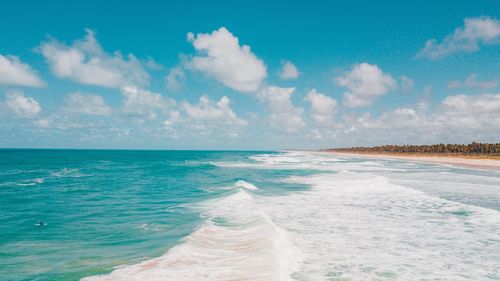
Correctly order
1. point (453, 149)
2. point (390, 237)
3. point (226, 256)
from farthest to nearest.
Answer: point (453, 149) < point (390, 237) < point (226, 256)

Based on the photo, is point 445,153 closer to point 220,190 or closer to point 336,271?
point 220,190

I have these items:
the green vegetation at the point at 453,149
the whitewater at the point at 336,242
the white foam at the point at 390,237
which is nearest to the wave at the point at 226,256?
the whitewater at the point at 336,242

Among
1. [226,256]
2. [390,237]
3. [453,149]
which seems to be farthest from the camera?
[453,149]

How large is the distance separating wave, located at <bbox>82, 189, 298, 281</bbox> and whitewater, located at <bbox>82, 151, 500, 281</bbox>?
0.03m

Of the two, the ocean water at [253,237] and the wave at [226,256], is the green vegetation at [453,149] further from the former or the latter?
the wave at [226,256]

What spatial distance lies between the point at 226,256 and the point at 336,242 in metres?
4.22

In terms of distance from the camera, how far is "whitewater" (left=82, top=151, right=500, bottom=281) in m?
9.80

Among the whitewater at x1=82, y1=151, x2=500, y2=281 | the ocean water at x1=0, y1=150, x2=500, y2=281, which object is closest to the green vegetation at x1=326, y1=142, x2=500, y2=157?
the ocean water at x1=0, y1=150, x2=500, y2=281

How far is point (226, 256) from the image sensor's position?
11242 millimetres

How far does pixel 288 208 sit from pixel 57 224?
38.2 feet

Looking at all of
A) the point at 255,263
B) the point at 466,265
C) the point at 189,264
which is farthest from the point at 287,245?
the point at 466,265

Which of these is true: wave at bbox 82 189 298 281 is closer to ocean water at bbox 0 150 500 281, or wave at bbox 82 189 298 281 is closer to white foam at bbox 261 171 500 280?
ocean water at bbox 0 150 500 281

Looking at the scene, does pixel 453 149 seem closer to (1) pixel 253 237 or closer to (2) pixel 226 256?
(1) pixel 253 237

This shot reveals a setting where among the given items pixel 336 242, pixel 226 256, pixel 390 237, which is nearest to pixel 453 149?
pixel 390 237
